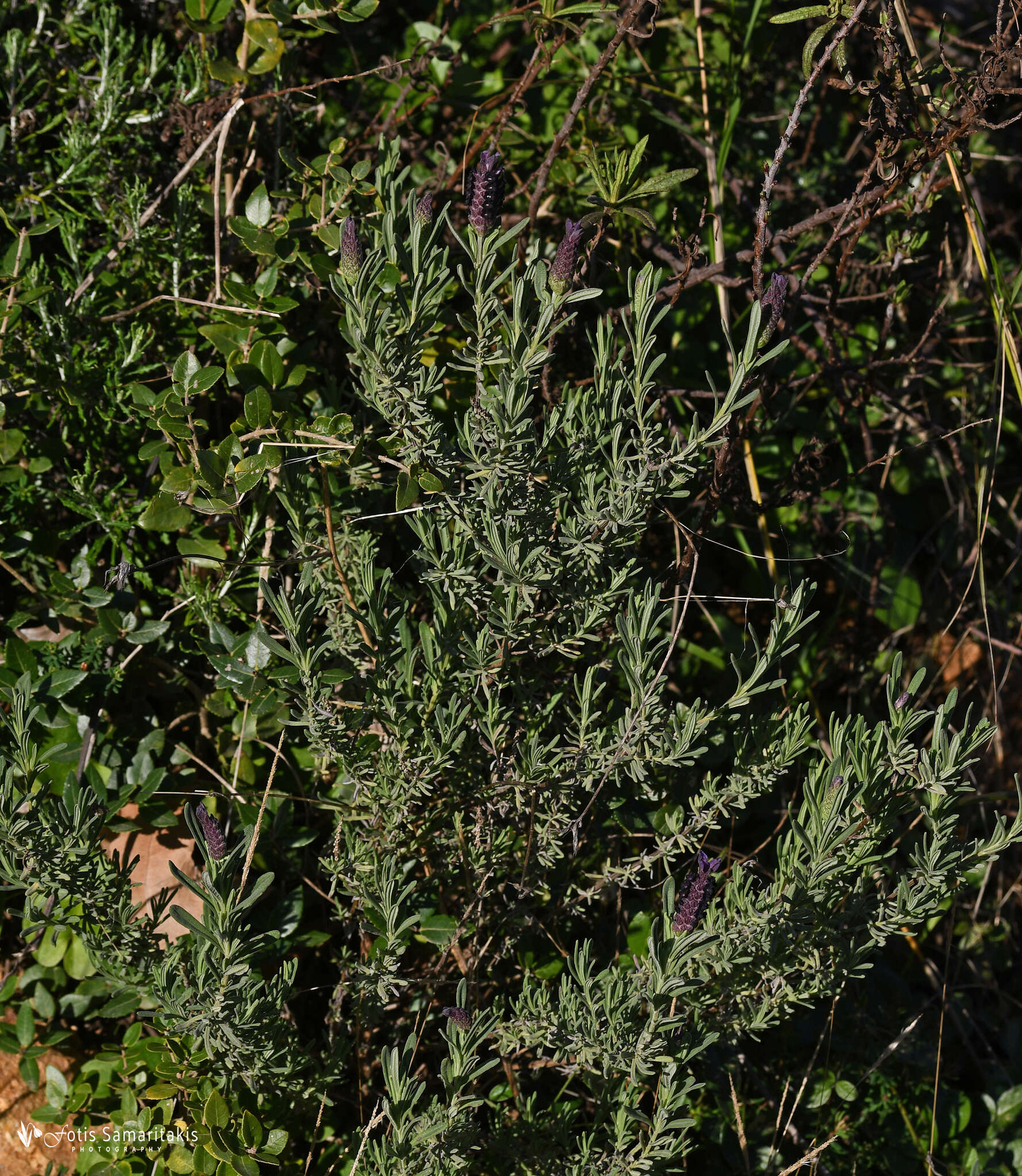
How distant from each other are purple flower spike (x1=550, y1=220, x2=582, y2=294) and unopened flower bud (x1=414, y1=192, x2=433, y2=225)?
0.55 ft

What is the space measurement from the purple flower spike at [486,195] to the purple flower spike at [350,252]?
0.14m

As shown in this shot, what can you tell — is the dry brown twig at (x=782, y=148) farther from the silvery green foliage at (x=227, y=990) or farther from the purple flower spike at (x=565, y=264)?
the silvery green foliage at (x=227, y=990)

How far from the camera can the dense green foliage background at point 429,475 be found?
1.52 metres

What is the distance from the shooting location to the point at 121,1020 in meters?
1.75

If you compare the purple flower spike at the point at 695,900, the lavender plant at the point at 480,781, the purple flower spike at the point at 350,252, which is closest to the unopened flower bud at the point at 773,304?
the lavender plant at the point at 480,781

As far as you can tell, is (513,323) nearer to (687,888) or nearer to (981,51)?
(687,888)

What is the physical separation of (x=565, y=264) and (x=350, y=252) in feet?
0.84

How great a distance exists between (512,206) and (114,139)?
2.62 feet

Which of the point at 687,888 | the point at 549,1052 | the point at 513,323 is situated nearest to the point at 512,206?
the point at 513,323

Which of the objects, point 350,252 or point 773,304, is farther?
point 773,304

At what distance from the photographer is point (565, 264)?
1.19 meters
